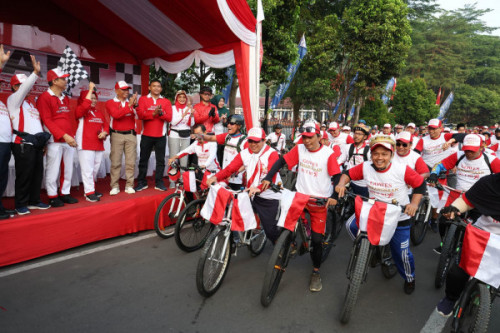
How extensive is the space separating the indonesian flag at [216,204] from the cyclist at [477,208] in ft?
6.97

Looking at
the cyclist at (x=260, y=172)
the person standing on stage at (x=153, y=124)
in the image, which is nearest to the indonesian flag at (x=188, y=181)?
the cyclist at (x=260, y=172)

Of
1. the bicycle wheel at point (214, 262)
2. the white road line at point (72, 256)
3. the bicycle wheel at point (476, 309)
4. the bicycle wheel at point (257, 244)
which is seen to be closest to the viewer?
the bicycle wheel at point (476, 309)

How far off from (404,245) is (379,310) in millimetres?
745

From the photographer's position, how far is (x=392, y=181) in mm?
3332

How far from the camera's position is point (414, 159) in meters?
4.40

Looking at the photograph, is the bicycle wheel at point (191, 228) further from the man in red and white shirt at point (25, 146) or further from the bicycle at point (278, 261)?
the man in red and white shirt at point (25, 146)

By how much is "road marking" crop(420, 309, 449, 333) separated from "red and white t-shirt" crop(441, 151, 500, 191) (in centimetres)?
222

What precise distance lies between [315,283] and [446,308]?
1301 mm

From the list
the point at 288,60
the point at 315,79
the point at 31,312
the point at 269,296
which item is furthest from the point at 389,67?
the point at 31,312

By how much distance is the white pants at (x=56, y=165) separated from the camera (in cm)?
446

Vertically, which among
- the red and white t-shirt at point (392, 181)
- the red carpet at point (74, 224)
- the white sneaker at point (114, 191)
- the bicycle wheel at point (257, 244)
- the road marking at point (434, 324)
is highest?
the red and white t-shirt at point (392, 181)

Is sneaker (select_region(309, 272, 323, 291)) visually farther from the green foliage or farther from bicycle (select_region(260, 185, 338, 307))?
the green foliage

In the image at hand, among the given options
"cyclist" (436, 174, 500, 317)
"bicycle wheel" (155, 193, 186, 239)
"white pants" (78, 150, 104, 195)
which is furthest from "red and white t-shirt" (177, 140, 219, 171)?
"cyclist" (436, 174, 500, 317)

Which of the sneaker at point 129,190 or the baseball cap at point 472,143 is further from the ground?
the baseball cap at point 472,143
